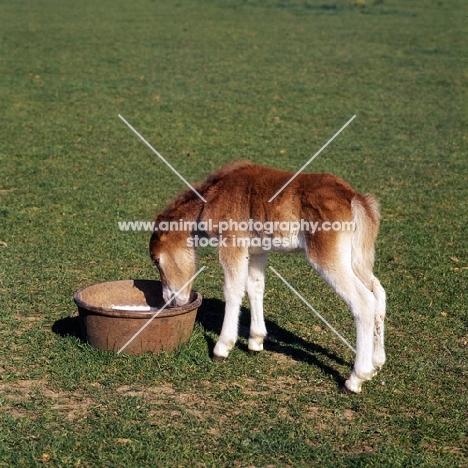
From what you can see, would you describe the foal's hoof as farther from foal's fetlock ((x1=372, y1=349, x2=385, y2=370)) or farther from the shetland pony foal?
foal's fetlock ((x1=372, y1=349, x2=385, y2=370))

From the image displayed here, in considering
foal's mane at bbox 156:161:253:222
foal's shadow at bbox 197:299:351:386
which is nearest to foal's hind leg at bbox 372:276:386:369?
foal's shadow at bbox 197:299:351:386

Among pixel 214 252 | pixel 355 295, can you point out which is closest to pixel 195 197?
pixel 355 295

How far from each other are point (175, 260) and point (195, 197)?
521 millimetres

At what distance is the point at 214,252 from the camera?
9727 mm

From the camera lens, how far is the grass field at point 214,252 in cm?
562

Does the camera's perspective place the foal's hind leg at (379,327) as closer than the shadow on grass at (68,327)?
Yes

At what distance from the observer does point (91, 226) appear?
10.3 meters

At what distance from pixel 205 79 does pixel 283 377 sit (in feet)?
49.0

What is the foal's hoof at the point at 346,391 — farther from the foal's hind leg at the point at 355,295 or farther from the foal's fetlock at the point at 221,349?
the foal's fetlock at the point at 221,349

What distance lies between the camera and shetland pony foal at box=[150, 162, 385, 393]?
6.13 m

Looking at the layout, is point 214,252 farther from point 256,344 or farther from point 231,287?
point 231,287

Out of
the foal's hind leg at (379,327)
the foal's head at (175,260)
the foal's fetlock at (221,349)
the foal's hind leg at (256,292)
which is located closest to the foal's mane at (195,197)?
the foal's head at (175,260)

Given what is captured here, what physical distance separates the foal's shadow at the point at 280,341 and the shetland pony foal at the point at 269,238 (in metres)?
0.27

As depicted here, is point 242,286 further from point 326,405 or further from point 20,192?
point 20,192
